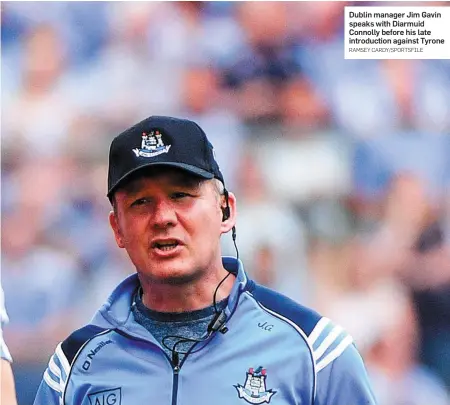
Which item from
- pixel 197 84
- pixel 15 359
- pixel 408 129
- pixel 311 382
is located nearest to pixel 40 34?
pixel 197 84

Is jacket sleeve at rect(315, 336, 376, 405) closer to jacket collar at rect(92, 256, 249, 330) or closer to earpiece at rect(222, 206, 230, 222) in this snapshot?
jacket collar at rect(92, 256, 249, 330)

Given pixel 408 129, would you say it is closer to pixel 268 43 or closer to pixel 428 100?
pixel 428 100

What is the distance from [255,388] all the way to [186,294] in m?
0.19

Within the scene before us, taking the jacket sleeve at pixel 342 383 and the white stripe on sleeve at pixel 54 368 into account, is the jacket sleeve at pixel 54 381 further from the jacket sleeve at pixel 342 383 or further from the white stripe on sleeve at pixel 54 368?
the jacket sleeve at pixel 342 383

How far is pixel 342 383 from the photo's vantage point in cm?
107

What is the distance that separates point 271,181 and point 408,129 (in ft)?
0.95

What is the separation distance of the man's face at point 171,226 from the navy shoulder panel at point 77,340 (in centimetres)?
17

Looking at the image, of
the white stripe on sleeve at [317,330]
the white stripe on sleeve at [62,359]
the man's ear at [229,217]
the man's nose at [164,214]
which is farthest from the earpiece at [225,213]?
the white stripe on sleeve at [62,359]

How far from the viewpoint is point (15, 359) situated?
1348mm

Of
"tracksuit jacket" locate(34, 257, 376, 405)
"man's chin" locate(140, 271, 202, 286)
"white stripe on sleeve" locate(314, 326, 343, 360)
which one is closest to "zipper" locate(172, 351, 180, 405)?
"tracksuit jacket" locate(34, 257, 376, 405)

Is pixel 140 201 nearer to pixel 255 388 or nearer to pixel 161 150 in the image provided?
pixel 161 150

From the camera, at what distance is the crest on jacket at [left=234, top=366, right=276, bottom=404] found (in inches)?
41.4

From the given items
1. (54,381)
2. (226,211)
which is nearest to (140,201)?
(226,211)

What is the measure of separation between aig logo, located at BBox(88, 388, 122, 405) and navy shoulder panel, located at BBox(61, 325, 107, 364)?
0.32 feet
